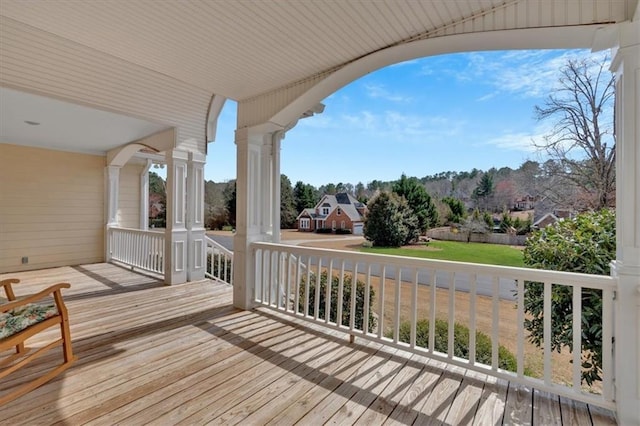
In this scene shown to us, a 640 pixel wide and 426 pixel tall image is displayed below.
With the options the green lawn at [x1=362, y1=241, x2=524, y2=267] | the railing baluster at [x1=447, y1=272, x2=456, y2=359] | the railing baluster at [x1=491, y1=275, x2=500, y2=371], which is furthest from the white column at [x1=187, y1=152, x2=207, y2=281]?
the railing baluster at [x1=491, y1=275, x2=500, y2=371]

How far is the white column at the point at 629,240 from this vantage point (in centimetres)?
167

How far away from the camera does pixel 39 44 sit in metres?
3.19

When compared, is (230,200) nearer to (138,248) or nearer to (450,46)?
(138,248)

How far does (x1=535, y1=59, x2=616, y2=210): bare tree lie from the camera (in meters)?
2.77

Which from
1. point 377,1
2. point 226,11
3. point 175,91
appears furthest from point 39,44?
point 377,1

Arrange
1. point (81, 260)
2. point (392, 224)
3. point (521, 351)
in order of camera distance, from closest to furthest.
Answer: point (521, 351) < point (392, 224) < point (81, 260)

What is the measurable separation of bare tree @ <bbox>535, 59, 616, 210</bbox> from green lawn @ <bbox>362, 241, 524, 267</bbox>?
0.85 m

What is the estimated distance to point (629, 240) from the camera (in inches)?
66.2

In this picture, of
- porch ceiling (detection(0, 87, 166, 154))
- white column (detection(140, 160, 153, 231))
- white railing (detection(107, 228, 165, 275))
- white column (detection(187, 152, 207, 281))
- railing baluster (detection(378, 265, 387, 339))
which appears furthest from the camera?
white column (detection(140, 160, 153, 231))

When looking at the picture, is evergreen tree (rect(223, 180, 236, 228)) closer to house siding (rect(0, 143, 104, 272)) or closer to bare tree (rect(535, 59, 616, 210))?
house siding (rect(0, 143, 104, 272))

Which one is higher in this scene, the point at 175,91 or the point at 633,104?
the point at 175,91

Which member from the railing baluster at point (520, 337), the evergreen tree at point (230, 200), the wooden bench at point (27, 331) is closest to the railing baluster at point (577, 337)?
the railing baluster at point (520, 337)

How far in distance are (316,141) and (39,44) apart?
15.4ft

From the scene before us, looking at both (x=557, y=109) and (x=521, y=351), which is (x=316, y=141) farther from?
(x=521, y=351)
